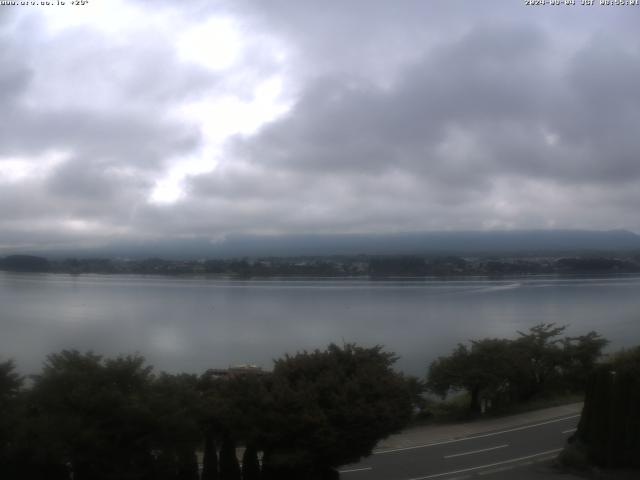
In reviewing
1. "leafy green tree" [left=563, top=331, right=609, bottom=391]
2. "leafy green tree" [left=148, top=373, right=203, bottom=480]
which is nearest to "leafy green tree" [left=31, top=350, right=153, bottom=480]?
"leafy green tree" [left=148, top=373, right=203, bottom=480]

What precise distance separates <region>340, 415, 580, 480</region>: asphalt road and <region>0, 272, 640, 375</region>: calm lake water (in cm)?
1060

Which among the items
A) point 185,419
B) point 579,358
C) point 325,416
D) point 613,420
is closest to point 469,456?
point 613,420

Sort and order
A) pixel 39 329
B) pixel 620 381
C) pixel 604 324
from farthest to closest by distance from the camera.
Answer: pixel 604 324, pixel 39 329, pixel 620 381

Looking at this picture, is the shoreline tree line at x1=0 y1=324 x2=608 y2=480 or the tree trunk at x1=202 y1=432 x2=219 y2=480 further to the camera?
the tree trunk at x1=202 y1=432 x2=219 y2=480

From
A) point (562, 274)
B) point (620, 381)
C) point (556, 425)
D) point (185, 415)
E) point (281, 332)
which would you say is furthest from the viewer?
point (562, 274)

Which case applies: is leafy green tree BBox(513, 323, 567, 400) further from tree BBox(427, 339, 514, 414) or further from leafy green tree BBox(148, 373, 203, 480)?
leafy green tree BBox(148, 373, 203, 480)

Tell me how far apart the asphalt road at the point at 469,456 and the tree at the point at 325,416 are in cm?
200

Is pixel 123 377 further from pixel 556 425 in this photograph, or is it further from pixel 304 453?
pixel 556 425

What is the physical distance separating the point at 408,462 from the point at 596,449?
350 cm

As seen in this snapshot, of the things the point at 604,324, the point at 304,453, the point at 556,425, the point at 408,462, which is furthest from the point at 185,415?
the point at 604,324

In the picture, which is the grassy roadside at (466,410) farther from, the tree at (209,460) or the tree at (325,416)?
the tree at (209,460)

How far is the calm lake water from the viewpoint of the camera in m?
28.7

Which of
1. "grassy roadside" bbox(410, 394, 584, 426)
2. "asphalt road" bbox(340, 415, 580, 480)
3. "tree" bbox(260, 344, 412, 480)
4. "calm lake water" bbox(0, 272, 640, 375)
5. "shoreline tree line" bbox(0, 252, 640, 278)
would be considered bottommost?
"grassy roadside" bbox(410, 394, 584, 426)

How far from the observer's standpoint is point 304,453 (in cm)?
988
